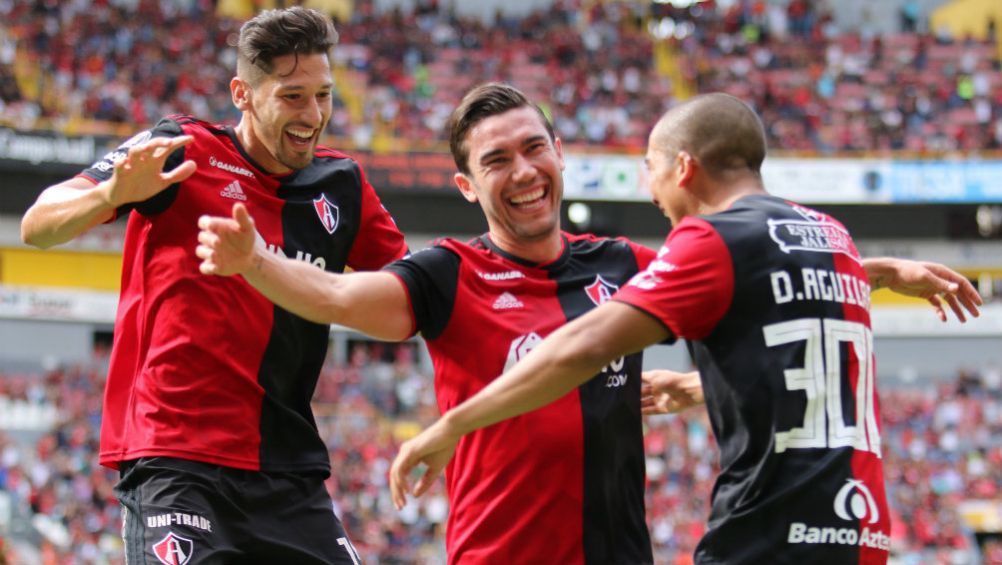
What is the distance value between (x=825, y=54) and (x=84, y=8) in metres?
20.6

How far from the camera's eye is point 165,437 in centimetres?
446

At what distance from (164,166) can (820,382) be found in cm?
261

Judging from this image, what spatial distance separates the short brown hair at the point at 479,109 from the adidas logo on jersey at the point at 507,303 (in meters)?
0.49

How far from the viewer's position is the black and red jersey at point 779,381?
3.44 metres

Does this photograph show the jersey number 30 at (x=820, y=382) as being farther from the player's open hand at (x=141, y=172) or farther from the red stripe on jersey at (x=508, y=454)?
the player's open hand at (x=141, y=172)

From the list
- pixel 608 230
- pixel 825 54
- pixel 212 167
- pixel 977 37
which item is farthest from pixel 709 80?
pixel 212 167

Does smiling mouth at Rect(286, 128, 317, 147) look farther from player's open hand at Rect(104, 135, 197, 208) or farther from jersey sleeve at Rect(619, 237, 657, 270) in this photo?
jersey sleeve at Rect(619, 237, 657, 270)

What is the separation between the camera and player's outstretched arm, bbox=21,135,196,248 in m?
4.18

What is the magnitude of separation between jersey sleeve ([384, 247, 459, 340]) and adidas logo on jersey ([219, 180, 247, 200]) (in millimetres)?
966

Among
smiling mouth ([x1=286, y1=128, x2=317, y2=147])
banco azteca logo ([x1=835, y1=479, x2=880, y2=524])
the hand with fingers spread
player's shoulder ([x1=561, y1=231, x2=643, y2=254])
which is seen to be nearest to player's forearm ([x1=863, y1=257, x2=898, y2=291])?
the hand with fingers spread

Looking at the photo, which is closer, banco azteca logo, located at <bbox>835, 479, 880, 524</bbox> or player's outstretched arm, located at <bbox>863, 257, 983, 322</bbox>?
banco azteca logo, located at <bbox>835, 479, 880, 524</bbox>

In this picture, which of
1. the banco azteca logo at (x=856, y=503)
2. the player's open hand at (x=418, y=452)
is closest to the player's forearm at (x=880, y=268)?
the banco azteca logo at (x=856, y=503)

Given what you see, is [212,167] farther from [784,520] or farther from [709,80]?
[709,80]

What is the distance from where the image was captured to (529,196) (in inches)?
165
